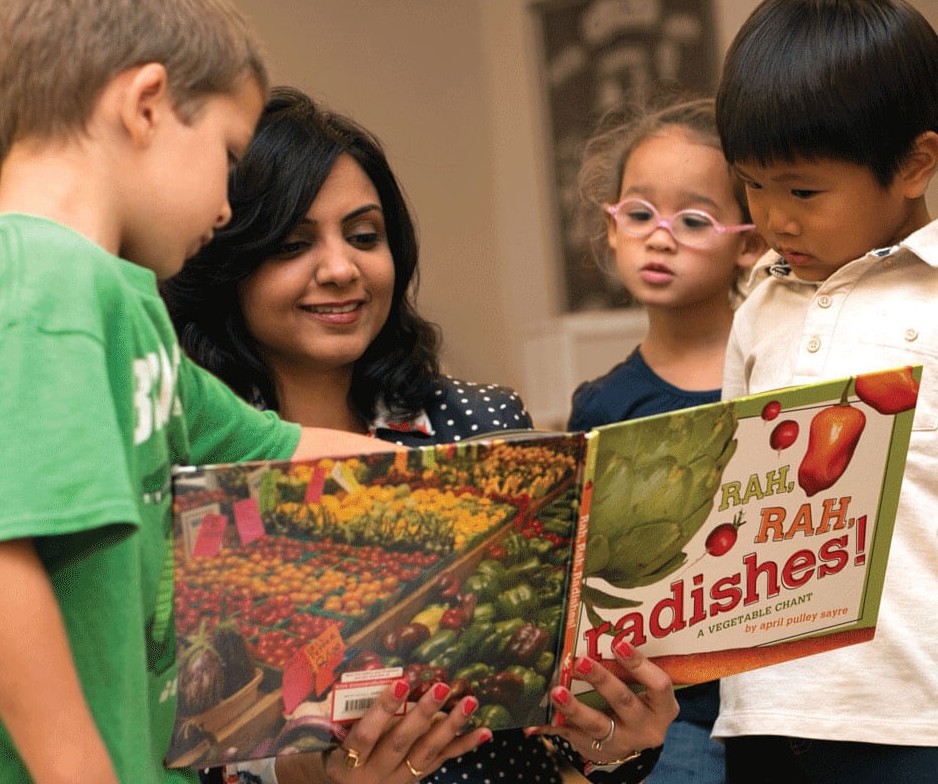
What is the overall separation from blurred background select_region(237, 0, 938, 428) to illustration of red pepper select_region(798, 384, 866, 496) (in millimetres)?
3787

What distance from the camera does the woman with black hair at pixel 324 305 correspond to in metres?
1.45

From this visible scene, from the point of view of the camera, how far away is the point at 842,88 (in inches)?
48.9

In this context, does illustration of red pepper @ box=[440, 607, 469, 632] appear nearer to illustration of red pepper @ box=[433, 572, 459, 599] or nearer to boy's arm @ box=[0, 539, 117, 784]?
illustration of red pepper @ box=[433, 572, 459, 599]

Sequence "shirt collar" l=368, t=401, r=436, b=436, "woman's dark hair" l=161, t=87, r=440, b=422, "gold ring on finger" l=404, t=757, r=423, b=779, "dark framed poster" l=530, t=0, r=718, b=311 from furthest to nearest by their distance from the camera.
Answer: "dark framed poster" l=530, t=0, r=718, b=311 → "shirt collar" l=368, t=401, r=436, b=436 → "woman's dark hair" l=161, t=87, r=440, b=422 → "gold ring on finger" l=404, t=757, r=423, b=779

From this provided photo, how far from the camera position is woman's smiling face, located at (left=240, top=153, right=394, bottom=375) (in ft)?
4.83

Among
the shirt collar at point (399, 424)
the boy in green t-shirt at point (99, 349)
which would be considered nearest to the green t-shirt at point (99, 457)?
the boy in green t-shirt at point (99, 349)

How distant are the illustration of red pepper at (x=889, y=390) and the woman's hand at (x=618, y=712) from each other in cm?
32

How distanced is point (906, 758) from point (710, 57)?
13.6 ft

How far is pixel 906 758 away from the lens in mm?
1202

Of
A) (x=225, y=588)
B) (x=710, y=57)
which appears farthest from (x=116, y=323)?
(x=710, y=57)

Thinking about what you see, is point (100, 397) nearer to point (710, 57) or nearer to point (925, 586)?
point (925, 586)

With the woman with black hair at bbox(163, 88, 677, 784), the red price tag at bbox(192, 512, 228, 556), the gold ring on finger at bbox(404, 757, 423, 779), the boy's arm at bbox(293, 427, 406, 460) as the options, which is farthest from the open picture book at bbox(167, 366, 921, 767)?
the woman with black hair at bbox(163, 88, 677, 784)

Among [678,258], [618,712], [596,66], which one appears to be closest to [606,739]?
[618,712]

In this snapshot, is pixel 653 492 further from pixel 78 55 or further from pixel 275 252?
pixel 275 252
